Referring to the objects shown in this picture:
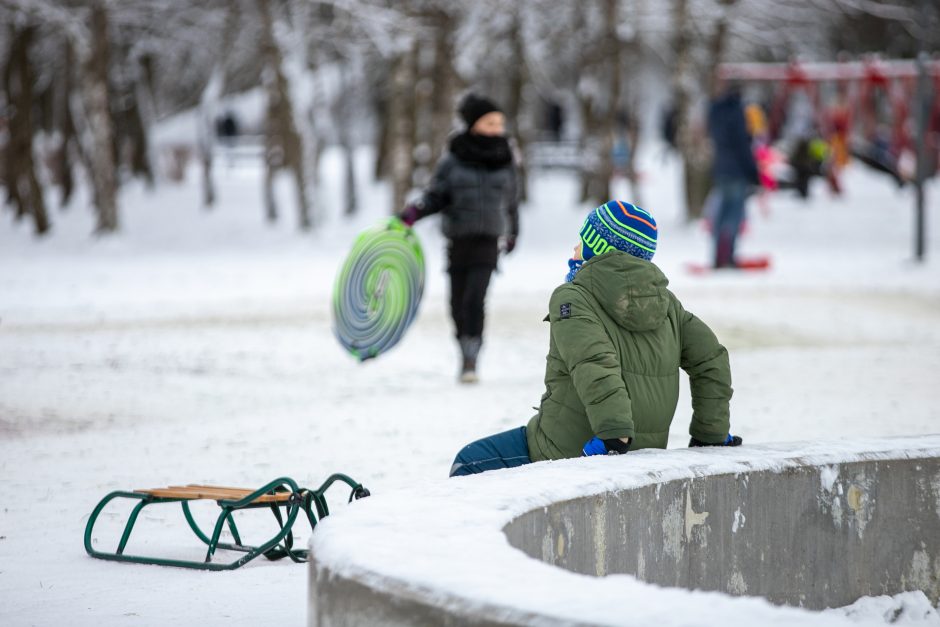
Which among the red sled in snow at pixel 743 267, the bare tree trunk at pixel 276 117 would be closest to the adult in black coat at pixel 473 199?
the red sled in snow at pixel 743 267

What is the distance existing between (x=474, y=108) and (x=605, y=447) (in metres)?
4.93

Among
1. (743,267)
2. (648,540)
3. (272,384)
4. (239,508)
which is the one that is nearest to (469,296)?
(272,384)

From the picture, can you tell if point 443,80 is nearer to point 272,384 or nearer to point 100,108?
point 100,108

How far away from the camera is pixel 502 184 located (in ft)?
29.8

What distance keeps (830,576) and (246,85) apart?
40785 millimetres

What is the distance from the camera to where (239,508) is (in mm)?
4945

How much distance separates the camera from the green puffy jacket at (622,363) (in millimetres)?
4184

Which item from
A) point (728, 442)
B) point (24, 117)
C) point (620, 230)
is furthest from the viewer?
point (24, 117)

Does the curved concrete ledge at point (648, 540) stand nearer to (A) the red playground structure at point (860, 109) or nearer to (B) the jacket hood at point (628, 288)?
(B) the jacket hood at point (628, 288)

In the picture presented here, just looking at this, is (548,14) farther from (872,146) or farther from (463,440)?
(463,440)

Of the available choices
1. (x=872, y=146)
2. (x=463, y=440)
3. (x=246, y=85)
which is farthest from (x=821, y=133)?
(x=463, y=440)

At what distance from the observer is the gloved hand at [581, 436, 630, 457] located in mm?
4188

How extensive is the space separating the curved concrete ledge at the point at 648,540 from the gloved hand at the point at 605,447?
5 centimetres

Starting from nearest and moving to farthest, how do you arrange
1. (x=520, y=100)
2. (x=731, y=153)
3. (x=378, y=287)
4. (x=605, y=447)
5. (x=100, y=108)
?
(x=605, y=447)
(x=378, y=287)
(x=731, y=153)
(x=100, y=108)
(x=520, y=100)
